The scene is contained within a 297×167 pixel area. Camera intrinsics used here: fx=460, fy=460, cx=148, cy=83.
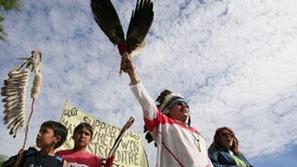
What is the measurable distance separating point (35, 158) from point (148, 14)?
1799mm

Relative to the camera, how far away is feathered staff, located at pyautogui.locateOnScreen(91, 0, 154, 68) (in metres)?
3.16

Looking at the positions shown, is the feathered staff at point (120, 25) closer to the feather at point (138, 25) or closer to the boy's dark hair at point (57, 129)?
the feather at point (138, 25)

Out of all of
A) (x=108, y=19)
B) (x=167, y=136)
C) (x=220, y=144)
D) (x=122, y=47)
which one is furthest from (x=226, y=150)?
(x=108, y=19)

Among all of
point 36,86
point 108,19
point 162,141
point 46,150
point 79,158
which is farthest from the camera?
point 79,158

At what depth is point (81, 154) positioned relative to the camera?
4875 millimetres

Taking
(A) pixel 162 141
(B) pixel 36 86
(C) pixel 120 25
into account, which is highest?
(C) pixel 120 25

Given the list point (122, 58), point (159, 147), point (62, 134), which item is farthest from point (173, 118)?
point (62, 134)

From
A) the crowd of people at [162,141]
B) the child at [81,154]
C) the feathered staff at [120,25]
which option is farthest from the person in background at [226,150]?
the feathered staff at [120,25]

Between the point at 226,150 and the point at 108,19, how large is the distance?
211cm

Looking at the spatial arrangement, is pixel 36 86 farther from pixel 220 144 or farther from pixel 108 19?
pixel 220 144

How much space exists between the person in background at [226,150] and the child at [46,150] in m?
1.46

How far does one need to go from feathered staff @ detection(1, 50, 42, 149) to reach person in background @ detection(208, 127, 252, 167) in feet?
5.90

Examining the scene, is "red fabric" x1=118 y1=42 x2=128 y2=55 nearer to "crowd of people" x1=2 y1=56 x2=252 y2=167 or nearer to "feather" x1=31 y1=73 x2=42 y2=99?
"crowd of people" x1=2 y1=56 x2=252 y2=167

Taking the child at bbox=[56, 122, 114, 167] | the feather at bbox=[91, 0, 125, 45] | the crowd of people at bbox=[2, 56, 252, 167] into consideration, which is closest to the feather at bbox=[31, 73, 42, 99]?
the crowd of people at bbox=[2, 56, 252, 167]
